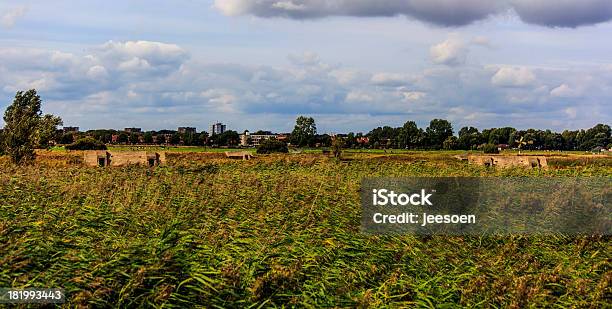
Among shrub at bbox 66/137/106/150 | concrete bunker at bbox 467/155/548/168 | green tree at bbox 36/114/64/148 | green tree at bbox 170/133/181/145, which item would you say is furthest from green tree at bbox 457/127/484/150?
green tree at bbox 36/114/64/148

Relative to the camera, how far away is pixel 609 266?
11.9 m

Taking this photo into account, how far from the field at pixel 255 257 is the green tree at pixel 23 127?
21.1 meters

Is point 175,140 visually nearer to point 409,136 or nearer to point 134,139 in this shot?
point 134,139

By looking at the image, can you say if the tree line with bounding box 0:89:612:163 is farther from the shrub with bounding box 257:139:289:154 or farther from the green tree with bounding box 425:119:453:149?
the shrub with bounding box 257:139:289:154

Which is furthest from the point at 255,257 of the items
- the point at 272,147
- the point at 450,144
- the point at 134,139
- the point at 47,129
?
the point at 134,139

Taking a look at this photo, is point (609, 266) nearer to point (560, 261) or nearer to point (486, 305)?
point (560, 261)

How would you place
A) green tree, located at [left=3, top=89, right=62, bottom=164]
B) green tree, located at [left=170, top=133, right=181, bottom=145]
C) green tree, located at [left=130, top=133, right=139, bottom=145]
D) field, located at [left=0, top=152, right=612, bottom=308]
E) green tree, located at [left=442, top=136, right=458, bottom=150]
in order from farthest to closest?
green tree, located at [left=170, top=133, right=181, bottom=145] → green tree, located at [left=130, top=133, right=139, bottom=145] → green tree, located at [left=442, top=136, right=458, bottom=150] → green tree, located at [left=3, top=89, right=62, bottom=164] → field, located at [left=0, top=152, right=612, bottom=308]

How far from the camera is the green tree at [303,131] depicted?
141000 millimetres

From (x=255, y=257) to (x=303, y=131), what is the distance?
13461cm

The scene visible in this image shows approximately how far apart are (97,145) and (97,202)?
66.7m

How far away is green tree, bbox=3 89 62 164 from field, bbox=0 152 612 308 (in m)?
21.1

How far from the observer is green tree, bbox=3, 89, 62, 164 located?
110 feet

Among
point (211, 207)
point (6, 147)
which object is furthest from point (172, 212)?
point (6, 147)

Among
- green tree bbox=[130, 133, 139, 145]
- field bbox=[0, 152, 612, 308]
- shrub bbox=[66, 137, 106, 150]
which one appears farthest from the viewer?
green tree bbox=[130, 133, 139, 145]
